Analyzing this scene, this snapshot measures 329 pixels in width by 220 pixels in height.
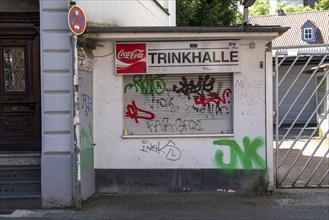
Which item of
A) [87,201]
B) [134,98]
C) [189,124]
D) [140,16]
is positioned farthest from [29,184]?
[140,16]

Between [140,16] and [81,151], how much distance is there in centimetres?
515

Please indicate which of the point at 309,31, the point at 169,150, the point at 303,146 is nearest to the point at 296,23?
the point at 309,31

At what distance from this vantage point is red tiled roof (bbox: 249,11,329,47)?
113ft

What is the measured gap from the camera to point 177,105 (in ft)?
28.6

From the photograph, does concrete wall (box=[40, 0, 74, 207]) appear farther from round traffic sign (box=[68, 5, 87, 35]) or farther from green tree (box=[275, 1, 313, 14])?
green tree (box=[275, 1, 313, 14])

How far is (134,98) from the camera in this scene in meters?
8.72

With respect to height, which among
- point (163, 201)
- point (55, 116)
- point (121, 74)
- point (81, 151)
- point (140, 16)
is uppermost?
point (140, 16)

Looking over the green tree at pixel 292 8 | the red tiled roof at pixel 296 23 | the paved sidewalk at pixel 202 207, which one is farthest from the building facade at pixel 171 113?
the green tree at pixel 292 8

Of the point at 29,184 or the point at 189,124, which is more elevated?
the point at 189,124

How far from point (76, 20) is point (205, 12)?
610 inches

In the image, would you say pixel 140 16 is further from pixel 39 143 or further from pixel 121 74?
pixel 39 143

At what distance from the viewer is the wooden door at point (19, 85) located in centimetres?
897

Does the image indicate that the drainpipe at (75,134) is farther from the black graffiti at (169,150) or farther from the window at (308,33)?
the window at (308,33)

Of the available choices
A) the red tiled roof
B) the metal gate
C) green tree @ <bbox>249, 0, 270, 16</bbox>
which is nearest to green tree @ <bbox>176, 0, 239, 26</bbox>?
the metal gate
